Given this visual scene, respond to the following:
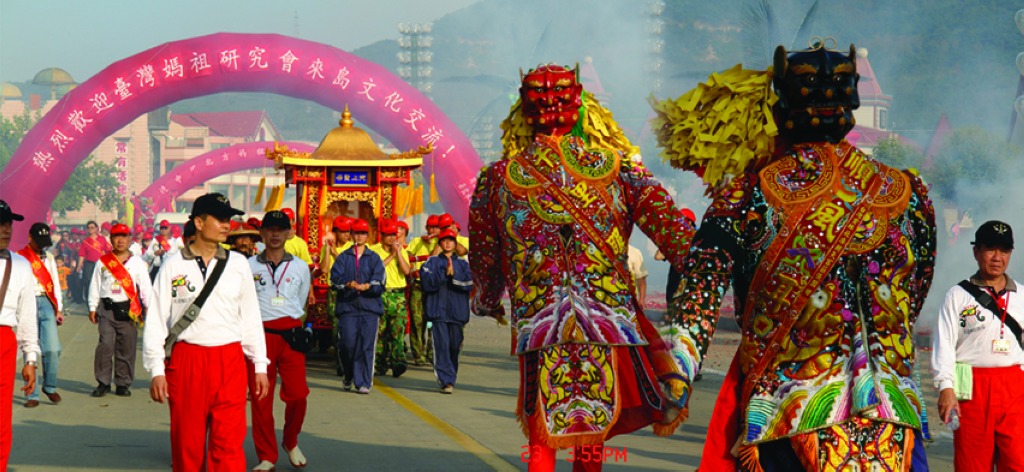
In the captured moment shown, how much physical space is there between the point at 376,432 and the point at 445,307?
392cm

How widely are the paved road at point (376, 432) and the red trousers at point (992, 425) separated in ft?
7.88

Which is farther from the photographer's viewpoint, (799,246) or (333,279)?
(333,279)

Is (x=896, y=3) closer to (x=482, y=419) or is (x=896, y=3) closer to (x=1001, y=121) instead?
(x=1001, y=121)

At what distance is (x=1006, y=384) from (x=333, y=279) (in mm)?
8467

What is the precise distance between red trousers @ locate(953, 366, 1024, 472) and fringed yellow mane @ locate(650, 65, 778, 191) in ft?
8.44

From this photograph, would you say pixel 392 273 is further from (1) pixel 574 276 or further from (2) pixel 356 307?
(1) pixel 574 276

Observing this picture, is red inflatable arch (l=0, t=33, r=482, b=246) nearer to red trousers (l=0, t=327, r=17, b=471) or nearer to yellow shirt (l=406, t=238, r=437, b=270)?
yellow shirt (l=406, t=238, r=437, b=270)

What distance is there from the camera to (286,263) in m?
9.81

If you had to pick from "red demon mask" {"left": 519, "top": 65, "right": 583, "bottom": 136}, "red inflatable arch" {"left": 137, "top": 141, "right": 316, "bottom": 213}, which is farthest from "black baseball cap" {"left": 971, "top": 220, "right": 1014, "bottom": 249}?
"red inflatable arch" {"left": 137, "top": 141, "right": 316, "bottom": 213}

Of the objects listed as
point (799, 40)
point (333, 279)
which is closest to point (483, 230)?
point (333, 279)

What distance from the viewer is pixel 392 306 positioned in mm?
15656

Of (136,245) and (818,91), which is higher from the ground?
(818,91)

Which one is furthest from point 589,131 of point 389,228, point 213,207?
point 389,228

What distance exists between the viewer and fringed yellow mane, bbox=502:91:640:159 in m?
7.29
